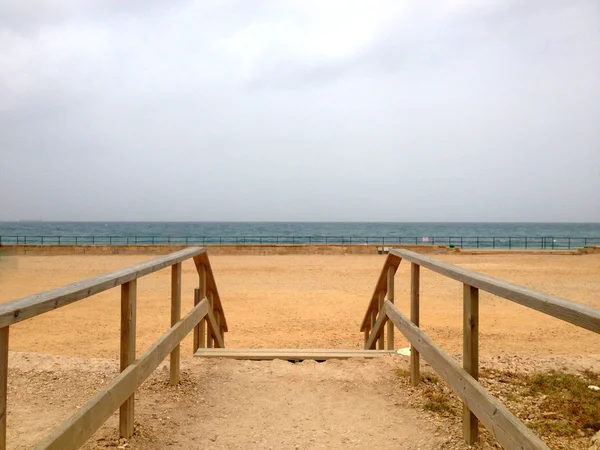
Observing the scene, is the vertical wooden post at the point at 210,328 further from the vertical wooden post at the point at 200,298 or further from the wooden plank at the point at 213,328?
the vertical wooden post at the point at 200,298

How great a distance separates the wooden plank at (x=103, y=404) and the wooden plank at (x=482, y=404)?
6.17 feet

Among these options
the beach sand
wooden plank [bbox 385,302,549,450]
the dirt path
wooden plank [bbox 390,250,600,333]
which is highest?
wooden plank [bbox 390,250,600,333]

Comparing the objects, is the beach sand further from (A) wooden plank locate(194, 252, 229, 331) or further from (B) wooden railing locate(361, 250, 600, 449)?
(B) wooden railing locate(361, 250, 600, 449)

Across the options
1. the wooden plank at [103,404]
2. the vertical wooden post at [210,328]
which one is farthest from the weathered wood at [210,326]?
the wooden plank at [103,404]

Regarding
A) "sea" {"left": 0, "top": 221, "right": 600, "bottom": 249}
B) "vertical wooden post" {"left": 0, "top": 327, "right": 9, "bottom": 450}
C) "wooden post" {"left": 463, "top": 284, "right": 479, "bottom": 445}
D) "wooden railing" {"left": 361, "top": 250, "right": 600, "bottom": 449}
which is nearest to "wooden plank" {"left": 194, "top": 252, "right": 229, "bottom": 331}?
"wooden railing" {"left": 361, "top": 250, "right": 600, "bottom": 449}

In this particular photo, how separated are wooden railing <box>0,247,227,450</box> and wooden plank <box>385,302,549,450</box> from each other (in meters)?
1.88

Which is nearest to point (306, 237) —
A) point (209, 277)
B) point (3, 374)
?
point (209, 277)

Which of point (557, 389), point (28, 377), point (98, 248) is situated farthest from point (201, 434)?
point (98, 248)

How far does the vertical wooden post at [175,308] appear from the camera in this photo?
14.4ft

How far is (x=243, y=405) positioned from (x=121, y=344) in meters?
1.49

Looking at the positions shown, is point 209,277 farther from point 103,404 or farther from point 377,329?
point 103,404

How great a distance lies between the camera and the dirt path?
3.62 m

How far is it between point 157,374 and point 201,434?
1.38 meters

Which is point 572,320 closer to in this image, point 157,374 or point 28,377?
point 157,374
